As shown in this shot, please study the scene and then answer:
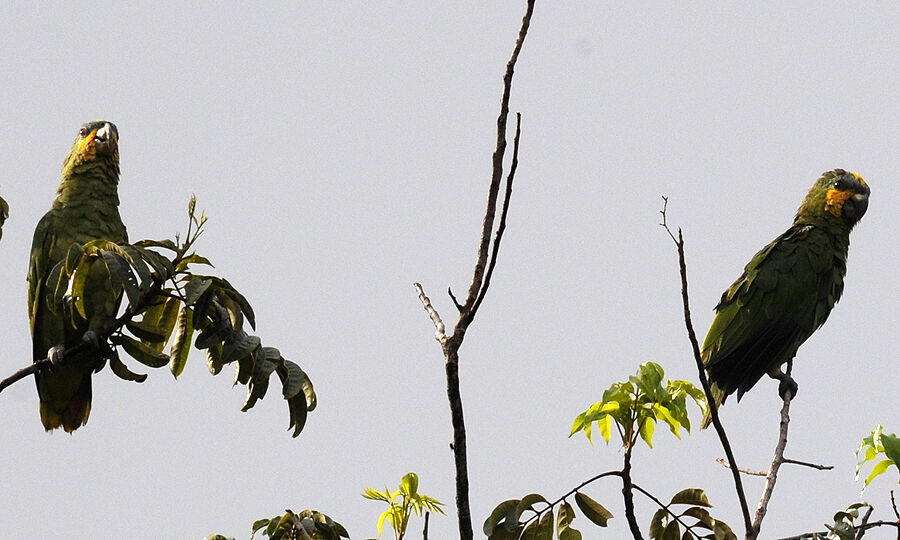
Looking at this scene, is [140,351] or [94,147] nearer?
[140,351]

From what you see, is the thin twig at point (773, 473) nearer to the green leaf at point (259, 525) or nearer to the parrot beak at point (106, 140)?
the green leaf at point (259, 525)

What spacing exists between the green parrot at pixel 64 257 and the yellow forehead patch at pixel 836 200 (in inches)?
191

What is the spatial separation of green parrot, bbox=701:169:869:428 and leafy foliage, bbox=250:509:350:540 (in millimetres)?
3708

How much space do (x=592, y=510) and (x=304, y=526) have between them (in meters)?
0.94

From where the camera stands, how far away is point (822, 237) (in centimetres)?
682

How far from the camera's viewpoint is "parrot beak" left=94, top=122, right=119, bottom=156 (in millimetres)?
5058

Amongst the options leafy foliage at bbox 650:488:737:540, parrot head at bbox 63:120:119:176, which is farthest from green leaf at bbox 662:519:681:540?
parrot head at bbox 63:120:119:176

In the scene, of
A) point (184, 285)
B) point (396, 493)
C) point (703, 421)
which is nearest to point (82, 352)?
point (184, 285)

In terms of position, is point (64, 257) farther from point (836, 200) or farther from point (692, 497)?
point (836, 200)

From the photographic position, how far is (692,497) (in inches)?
129

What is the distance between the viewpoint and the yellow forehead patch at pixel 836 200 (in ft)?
22.6

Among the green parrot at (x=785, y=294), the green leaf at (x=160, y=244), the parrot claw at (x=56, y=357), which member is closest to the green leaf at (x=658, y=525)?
the green leaf at (x=160, y=244)

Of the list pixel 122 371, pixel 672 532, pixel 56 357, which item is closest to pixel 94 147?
pixel 56 357

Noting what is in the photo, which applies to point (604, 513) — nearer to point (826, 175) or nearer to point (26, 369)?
point (26, 369)
